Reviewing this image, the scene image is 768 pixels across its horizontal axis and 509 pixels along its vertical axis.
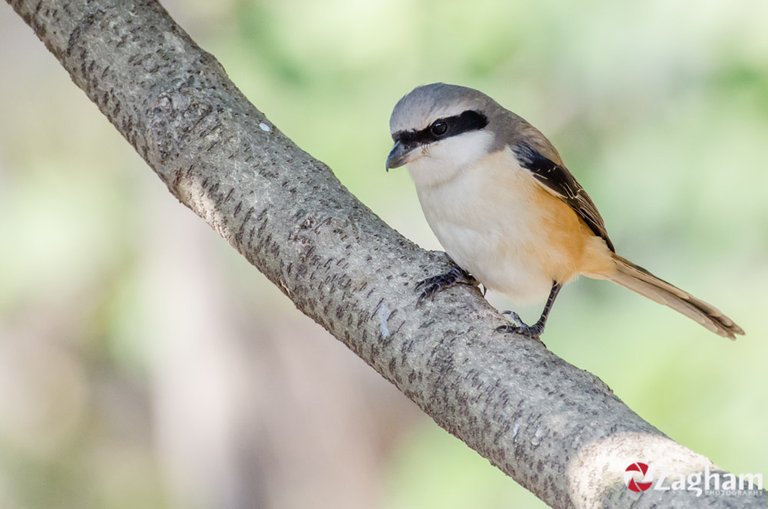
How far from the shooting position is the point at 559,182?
3.29 m

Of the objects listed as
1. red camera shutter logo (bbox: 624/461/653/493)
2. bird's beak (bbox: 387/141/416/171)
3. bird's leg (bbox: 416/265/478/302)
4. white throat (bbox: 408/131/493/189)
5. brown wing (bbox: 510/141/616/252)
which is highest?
brown wing (bbox: 510/141/616/252)

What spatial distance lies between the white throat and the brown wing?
146 mm

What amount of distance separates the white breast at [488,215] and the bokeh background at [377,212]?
458mm

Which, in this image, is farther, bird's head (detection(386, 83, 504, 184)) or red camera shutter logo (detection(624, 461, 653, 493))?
bird's head (detection(386, 83, 504, 184))

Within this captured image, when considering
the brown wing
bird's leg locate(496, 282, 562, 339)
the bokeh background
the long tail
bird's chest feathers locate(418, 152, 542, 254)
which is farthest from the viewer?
the bokeh background

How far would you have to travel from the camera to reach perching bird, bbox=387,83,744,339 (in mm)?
3047

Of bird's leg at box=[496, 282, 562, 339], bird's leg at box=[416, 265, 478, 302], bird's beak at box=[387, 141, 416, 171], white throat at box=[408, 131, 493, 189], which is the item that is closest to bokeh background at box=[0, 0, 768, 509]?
bird's leg at box=[496, 282, 562, 339]

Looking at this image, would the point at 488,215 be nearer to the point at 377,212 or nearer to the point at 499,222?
the point at 499,222

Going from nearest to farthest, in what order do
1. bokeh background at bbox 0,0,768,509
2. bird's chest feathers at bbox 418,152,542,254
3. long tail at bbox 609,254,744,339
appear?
bird's chest feathers at bbox 418,152,542,254
long tail at bbox 609,254,744,339
bokeh background at bbox 0,0,768,509

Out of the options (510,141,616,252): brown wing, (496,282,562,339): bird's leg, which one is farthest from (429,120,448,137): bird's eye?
(496,282,562,339): bird's leg

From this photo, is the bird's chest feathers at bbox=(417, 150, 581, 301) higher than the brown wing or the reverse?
the reverse

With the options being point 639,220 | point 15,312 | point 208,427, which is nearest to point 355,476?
point 208,427

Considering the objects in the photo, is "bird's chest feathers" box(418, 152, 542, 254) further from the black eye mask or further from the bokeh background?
the bokeh background

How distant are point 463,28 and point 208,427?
9.43 ft
